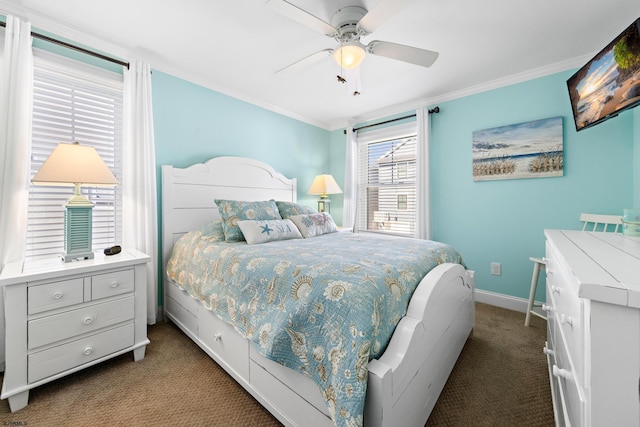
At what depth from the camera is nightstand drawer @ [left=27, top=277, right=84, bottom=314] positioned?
4.58 feet

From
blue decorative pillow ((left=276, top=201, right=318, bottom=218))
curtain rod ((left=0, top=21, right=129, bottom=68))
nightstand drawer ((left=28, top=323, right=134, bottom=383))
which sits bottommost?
nightstand drawer ((left=28, top=323, right=134, bottom=383))

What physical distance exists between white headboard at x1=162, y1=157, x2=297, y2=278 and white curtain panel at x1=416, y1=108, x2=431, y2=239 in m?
1.81

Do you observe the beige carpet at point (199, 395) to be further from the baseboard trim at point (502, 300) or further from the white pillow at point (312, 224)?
the white pillow at point (312, 224)

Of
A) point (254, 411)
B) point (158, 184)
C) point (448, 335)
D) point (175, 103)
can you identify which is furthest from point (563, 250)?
point (175, 103)

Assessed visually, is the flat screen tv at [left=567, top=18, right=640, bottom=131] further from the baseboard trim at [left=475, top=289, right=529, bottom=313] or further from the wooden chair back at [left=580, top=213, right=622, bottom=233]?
the baseboard trim at [left=475, top=289, right=529, bottom=313]

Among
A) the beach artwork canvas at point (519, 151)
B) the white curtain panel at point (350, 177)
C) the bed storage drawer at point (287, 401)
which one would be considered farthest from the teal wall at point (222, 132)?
the beach artwork canvas at point (519, 151)

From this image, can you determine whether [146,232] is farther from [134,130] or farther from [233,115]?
[233,115]

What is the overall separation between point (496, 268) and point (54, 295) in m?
3.66

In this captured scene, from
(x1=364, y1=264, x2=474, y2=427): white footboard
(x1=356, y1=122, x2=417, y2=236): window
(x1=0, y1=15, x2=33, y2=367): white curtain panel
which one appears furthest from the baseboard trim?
(x1=0, y1=15, x2=33, y2=367): white curtain panel

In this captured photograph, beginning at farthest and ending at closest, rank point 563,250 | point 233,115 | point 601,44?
1. point 233,115
2. point 601,44
3. point 563,250

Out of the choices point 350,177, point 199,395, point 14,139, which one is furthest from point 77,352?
point 350,177

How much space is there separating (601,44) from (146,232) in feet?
13.5

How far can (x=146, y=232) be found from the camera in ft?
7.32

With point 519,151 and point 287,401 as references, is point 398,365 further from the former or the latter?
point 519,151
